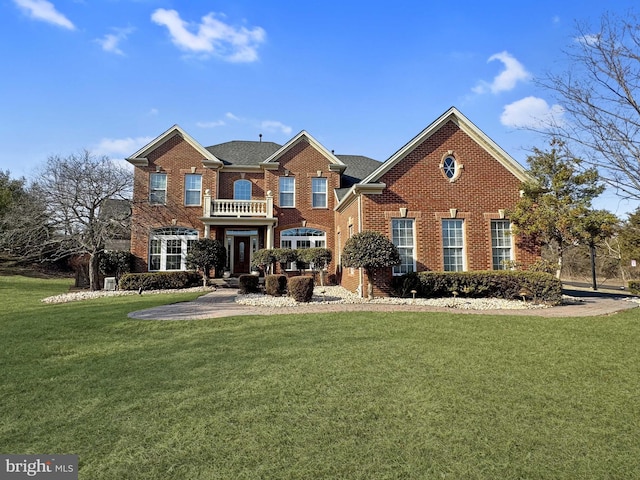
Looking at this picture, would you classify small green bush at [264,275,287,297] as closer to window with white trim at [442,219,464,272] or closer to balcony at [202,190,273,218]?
window with white trim at [442,219,464,272]

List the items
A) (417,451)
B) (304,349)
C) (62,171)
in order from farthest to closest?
(62,171), (304,349), (417,451)

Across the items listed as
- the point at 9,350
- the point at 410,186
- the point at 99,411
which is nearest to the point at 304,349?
the point at 99,411

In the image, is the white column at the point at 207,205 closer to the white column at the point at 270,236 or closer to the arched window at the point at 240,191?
the arched window at the point at 240,191

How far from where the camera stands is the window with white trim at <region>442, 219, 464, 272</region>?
14336 millimetres

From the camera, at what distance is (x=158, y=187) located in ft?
68.8

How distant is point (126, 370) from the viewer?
529 cm

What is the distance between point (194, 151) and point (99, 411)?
19.7m

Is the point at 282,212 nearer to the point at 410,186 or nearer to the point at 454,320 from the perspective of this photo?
the point at 410,186

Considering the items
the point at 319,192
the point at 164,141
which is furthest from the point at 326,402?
the point at 164,141

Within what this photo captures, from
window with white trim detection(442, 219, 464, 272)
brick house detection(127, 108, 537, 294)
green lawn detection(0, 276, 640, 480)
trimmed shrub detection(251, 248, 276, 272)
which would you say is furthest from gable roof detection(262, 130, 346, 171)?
green lawn detection(0, 276, 640, 480)

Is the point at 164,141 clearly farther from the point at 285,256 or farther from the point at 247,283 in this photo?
the point at 247,283

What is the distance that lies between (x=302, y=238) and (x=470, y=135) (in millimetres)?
10873

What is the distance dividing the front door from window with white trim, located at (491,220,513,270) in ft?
45.9

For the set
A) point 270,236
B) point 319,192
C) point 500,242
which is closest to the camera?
point 500,242
